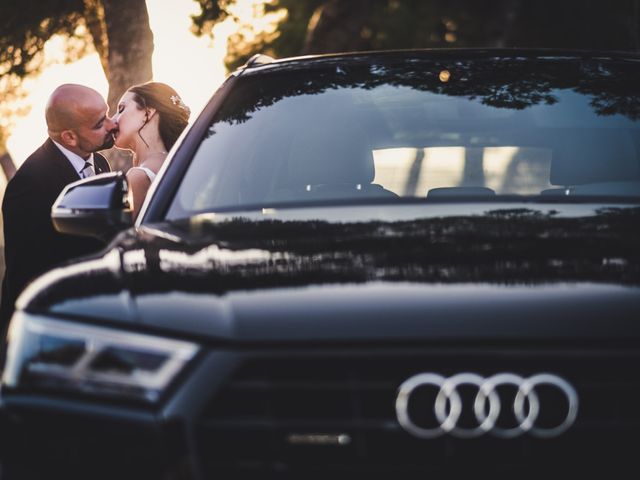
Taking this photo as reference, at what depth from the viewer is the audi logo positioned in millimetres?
2672

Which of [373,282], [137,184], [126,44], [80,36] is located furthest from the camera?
[80,36]

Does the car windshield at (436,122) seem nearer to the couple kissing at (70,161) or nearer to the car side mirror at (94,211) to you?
the car side mirror at (94,211)

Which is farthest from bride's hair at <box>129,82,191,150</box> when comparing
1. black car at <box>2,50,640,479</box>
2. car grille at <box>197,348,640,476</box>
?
car grille at <box>197,348,640,476</box>

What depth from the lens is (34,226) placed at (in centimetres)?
677

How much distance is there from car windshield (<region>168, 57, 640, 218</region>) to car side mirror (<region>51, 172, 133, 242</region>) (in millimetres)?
423

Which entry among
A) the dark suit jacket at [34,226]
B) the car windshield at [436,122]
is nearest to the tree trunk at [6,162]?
the dark suit jacket at [34,226]

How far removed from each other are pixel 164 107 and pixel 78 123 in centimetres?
54

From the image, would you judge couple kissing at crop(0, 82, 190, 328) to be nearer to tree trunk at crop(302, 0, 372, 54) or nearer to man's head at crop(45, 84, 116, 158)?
man's head at crop(45, 84, 116, 158)

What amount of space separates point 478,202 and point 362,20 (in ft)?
57.5

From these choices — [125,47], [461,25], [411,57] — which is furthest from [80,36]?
[461,25]

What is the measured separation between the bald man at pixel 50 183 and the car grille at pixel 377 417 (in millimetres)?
3713

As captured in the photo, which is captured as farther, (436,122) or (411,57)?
(411,57)

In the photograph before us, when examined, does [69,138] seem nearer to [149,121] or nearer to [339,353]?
[149,121]

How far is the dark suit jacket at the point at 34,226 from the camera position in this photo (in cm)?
655
